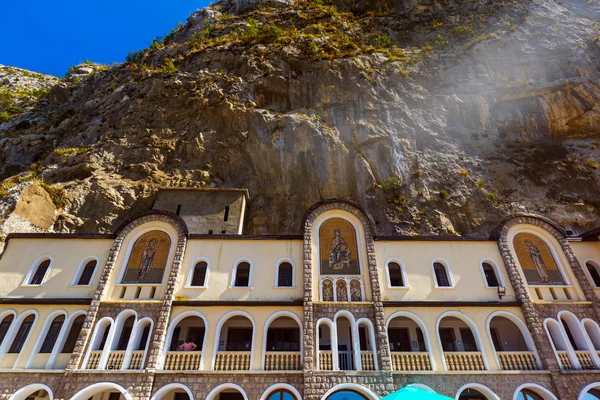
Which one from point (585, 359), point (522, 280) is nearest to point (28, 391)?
point (522, 280)

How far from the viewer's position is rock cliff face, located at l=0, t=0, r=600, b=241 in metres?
24.2

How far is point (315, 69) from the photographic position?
31.2 meters

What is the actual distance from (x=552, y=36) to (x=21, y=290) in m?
45.7

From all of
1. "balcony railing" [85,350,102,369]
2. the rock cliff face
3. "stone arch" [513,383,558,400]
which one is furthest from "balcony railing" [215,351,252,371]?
the rock cliff face

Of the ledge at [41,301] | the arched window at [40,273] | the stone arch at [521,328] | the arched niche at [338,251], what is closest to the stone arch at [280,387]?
the arched niche at [338,251]

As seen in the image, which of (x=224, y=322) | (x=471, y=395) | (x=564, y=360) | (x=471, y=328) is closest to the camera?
(x=564, y=360)

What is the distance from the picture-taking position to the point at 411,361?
14109mm

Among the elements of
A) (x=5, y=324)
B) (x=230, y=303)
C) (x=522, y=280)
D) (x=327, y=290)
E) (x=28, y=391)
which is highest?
(x=522, y=280)

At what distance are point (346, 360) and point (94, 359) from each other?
420 inches

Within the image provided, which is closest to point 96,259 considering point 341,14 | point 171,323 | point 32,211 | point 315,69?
point 171,323

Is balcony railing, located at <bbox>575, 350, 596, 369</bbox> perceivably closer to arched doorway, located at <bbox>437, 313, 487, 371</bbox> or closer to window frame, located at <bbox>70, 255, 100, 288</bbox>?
arched doorway, located at <bbox>437, 313, 487, 371</bbox>

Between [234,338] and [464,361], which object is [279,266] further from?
[464,361]

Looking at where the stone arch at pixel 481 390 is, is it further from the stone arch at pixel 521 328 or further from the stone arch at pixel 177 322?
the stone arch at pixel 177 322

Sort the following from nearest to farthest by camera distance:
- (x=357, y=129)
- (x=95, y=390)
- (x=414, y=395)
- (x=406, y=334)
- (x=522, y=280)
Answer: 1. (x=414, y=395)
2. (x=95, y=390)
3. (x=522, y=280)
4. (x=406, y=334)
5. (x=357, y=129)
